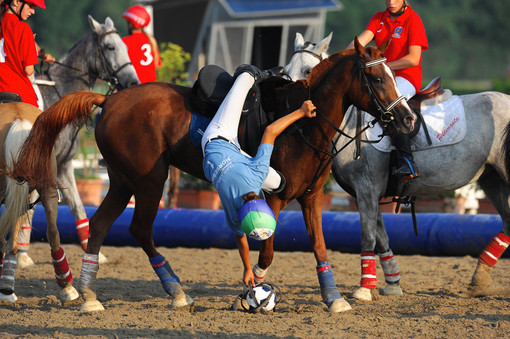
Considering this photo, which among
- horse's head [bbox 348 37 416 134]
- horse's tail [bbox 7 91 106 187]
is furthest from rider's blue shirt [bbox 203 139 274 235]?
horse's tail [bbox 7 91 106 187]

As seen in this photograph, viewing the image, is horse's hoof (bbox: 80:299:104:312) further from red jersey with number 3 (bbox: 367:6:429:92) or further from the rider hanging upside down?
red jersey with number 3 (bbox: 367:6:429:92)

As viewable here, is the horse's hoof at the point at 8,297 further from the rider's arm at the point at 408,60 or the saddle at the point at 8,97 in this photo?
the rider's arm at the point at 408,60

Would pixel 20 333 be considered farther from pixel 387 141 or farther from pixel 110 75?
pixel 110 75

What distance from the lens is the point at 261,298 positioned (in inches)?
216

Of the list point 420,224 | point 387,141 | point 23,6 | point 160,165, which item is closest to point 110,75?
Answer: point 23,6

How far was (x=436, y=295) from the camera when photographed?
6531 millimetres

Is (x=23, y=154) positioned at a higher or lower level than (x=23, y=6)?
lower

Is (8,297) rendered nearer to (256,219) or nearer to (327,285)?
(256,219)

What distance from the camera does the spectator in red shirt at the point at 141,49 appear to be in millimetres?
9453

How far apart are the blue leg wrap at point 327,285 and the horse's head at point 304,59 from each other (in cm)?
203

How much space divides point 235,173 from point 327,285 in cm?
134

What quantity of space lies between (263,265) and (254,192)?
1043mm

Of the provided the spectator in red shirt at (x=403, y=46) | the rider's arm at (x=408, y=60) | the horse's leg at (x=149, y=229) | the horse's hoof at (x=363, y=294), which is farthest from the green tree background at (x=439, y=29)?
the horse's leg at (x=149, y=229)

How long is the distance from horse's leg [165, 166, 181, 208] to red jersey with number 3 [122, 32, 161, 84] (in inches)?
71.1
